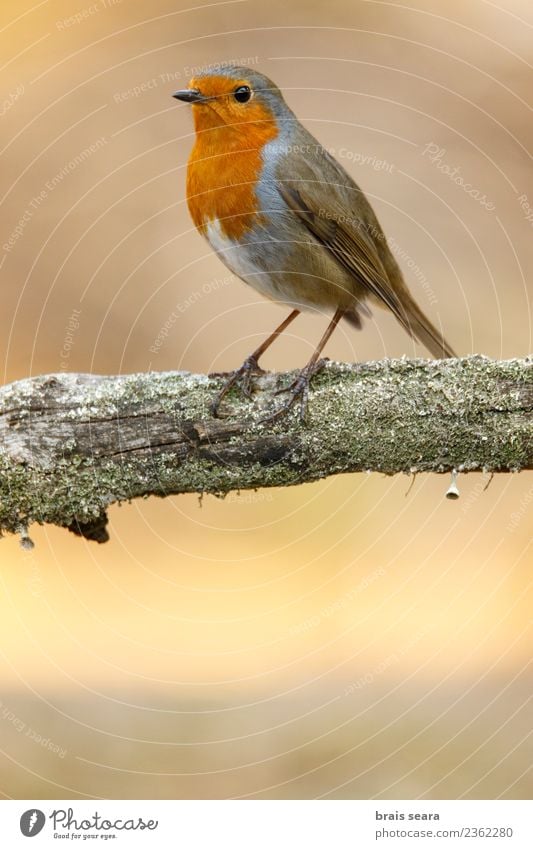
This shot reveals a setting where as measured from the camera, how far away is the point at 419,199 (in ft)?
16.8

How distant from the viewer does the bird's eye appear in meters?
3.31

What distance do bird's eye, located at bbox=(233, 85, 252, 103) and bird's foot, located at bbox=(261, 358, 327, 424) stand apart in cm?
106

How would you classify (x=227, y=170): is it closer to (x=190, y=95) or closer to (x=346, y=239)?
(x=190, y=95)

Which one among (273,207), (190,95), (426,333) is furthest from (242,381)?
(190,95)

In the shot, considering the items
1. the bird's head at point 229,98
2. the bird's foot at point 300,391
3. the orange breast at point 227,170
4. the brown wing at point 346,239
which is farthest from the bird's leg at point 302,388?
the bird's head at point 229,98

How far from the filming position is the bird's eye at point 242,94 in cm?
331

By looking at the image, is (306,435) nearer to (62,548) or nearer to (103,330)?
(62,548)

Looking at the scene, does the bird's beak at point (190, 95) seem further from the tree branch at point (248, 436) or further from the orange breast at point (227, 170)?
the tree branch at point (248, 436)

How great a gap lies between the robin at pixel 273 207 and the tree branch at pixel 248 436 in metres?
0.25

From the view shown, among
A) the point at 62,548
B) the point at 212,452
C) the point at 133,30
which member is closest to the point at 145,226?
the point at 133,30

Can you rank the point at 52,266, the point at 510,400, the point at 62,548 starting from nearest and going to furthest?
the point at 510,400 → the point at 62,548 → the point at 52,266

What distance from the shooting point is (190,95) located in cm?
321

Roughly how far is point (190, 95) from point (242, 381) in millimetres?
1051
